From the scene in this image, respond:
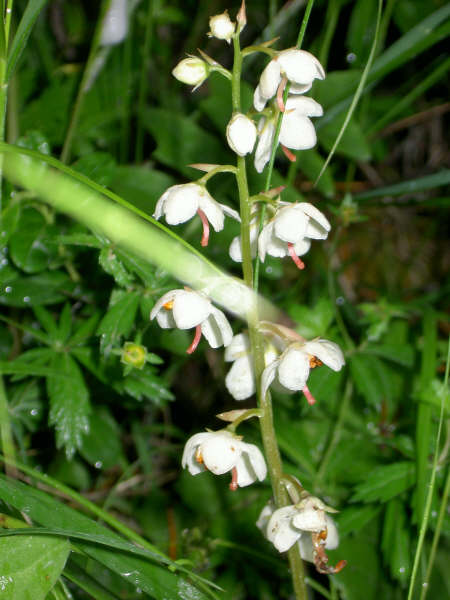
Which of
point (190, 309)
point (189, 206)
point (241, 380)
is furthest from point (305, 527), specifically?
point (189, 206)

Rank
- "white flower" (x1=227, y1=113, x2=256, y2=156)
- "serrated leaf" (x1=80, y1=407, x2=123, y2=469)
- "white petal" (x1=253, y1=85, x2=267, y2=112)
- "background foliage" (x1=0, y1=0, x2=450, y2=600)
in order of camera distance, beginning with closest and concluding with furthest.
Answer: "white flower" (x1=227, y1=113, x2=256, y2=156), "white petal" (x1=253, y1=85, x2=267, y2=112), "background foliage" (x1=0, y1=0, x2=450, y2=600), "serrated leaf" (x1=80, y1=407, x2=123, y2=469)

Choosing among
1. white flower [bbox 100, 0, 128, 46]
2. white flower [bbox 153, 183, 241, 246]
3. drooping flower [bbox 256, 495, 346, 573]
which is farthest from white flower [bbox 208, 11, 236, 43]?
white flower [bbox 100, 0, 128, 46]

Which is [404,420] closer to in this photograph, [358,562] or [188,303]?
[358,562]

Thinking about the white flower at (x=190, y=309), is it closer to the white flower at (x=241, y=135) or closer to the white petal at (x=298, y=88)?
the white flower at (x=241, y=135)

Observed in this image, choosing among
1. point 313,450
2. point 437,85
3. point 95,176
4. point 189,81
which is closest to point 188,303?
point 189,81

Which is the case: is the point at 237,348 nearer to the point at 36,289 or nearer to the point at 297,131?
the point at 297,131

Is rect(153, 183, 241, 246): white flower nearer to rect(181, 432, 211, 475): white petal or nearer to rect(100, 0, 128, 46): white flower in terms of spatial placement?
rect(181, 432, 211, 475): white petal
